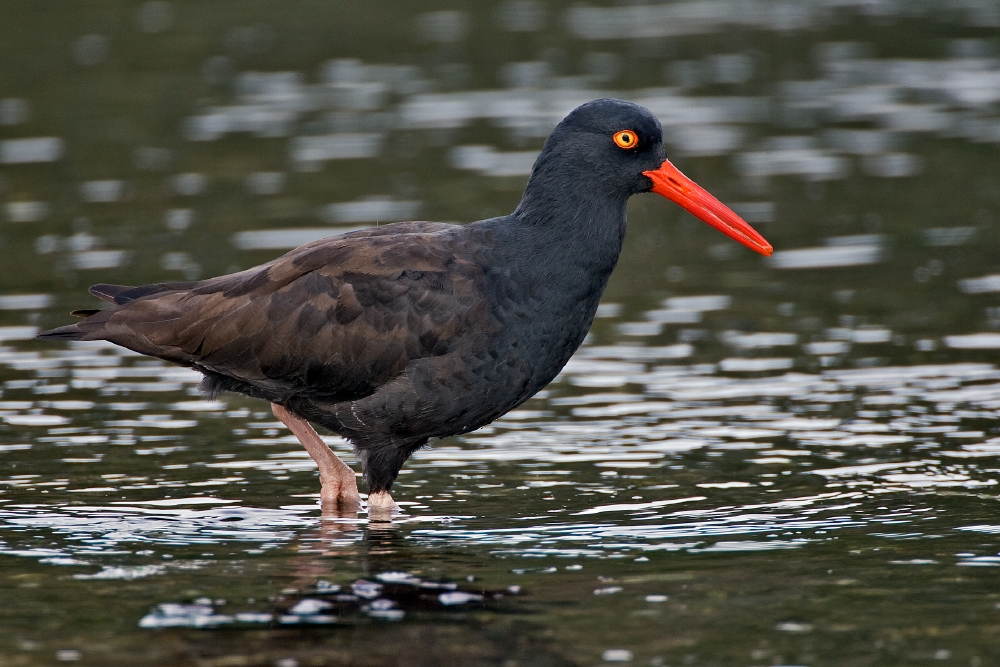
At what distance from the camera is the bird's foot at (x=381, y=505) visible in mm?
8500

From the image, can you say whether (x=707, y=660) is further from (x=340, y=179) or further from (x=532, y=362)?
(x=340, y=179)

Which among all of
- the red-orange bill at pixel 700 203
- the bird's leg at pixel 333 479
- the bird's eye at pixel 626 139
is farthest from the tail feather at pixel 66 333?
the red-orange bill at pixel 700 203

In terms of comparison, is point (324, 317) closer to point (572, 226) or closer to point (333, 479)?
point (333, 479)

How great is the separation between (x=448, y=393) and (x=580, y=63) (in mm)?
14131

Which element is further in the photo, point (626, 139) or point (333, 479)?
point (333, 479)

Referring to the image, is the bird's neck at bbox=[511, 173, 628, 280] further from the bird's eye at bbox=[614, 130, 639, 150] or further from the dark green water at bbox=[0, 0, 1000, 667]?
the dark green water at bbox=[0, 0, 1000, 667]

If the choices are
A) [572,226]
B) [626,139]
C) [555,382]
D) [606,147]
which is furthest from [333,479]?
[555,382]

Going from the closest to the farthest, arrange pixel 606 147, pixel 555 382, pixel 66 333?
pixel 606 147, pixel 66 333, pixel 555 382

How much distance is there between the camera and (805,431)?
9781 millimetres

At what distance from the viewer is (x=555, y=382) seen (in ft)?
37.0

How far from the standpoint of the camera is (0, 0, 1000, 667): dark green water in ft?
22.5

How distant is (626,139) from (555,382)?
3.09m

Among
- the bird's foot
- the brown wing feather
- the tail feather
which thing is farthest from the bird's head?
the tail feather

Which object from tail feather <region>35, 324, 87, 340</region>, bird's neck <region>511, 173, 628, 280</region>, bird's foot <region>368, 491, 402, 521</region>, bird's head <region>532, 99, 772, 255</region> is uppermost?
bird's head <region>532, 99, 772, 255</region>
